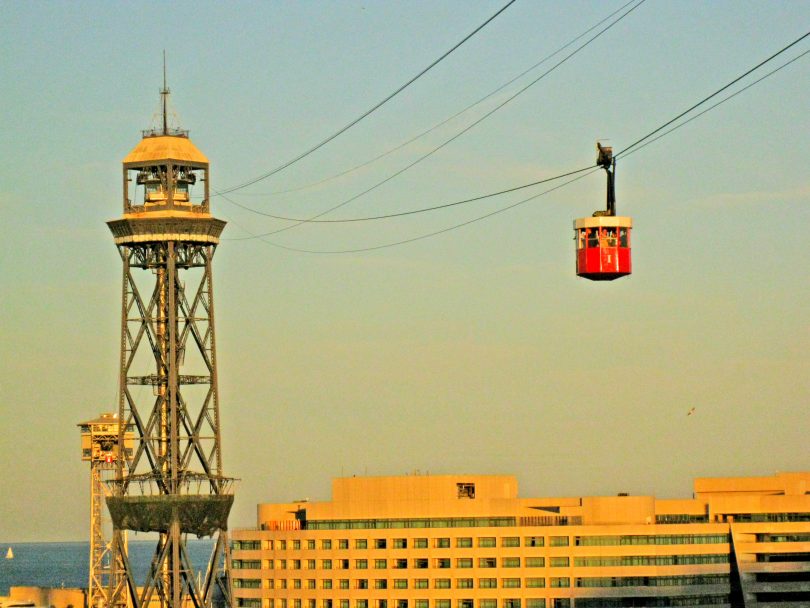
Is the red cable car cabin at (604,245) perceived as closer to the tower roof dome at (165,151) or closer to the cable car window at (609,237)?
the cable car window at (609,237)

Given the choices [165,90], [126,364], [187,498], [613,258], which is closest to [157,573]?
[187,498]

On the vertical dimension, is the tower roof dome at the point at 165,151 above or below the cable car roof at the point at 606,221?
above

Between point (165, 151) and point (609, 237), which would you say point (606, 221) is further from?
point (165, 151)

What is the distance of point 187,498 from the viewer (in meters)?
166

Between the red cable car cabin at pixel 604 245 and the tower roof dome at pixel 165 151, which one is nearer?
the red cable car cabin at pixel 604 245

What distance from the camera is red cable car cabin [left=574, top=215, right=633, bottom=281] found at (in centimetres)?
7956

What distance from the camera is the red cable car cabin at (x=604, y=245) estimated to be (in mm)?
79562

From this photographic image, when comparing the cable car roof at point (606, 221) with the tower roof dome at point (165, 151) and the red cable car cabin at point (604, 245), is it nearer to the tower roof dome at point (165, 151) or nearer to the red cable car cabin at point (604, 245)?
the red cable car cabin at point (604, 245)

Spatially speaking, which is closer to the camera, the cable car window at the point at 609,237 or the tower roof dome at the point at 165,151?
the cable car window at the point at 609,237

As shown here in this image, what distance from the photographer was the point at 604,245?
262 feet

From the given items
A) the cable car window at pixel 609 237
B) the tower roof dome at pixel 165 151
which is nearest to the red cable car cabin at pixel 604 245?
the cable car window at pixel 609 237

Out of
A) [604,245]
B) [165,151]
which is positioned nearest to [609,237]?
[604,245]

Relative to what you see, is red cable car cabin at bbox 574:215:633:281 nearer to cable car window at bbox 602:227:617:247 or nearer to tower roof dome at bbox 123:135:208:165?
cable car window at bbox 602:227:617:247

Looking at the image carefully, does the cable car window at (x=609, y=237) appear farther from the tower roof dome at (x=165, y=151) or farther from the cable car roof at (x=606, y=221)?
the tower roof dome at (x=165, y=151)
